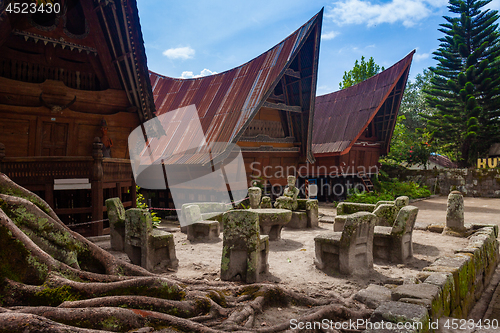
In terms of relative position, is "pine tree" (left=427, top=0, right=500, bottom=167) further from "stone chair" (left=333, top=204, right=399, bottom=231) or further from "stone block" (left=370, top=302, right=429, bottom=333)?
"stone block" (left=370, top=302, right=429, bottom=333)

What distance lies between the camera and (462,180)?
2120cm

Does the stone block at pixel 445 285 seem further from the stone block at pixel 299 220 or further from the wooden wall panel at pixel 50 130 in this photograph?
the wooden wall panel at pixel 50 130

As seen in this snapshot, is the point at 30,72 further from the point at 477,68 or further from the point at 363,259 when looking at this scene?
the point at 477,68

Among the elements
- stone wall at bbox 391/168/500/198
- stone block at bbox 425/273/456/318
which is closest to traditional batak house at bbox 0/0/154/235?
stone block at bbox 425/273/456/318

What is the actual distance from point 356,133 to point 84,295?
18696 millimetres

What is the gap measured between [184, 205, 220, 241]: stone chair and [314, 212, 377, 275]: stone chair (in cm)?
370

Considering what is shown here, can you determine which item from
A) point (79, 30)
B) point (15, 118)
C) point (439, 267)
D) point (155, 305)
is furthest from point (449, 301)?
point (79, 30)

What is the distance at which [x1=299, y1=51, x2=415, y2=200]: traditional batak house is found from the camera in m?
19.9

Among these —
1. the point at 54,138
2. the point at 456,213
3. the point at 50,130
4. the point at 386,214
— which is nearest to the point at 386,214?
the point at 386,214

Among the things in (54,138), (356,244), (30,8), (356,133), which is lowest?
(356,244)

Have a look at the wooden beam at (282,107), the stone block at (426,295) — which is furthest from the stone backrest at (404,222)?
the wooden beam at (282,107)

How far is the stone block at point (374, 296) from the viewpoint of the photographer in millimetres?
4337

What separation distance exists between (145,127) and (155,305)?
9.16 metres

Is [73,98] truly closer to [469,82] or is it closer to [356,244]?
[356,244]
